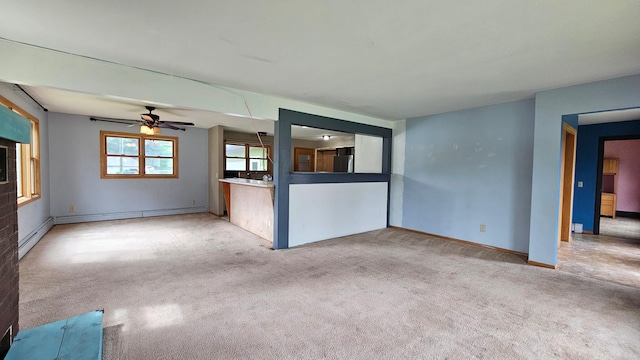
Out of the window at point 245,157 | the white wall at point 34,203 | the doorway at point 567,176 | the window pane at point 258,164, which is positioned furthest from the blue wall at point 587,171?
the white wall at point 34,203

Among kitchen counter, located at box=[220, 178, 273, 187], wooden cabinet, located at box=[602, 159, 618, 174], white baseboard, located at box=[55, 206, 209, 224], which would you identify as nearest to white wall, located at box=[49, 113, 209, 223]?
white baseboard, located at box=[55, 206, 209, 224]

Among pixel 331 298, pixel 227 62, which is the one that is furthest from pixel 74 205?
pixel 331 298

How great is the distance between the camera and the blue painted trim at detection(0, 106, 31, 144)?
1.49m

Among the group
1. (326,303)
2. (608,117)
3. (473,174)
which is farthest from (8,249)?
(608,117)

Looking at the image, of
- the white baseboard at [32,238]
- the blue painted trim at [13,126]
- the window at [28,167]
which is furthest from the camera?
the window at [28,167]

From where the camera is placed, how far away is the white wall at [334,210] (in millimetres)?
4430

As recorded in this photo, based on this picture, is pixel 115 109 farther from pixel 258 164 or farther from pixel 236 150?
pixel 258 164

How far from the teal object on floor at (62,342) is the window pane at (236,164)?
653cm

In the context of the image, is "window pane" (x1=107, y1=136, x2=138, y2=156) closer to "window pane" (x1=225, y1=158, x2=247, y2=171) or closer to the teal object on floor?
"window pane" (x1=225, y1=158, x2=247, y2=171)

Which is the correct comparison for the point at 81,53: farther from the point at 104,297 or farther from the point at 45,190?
the point at 45,190

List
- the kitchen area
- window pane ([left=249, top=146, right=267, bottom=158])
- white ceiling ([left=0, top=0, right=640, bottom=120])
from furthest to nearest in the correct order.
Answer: window pane ([left=249, top=146, right=267, bottom=158]) → the kitchen area → white ceiling ([left=0, top=0, right=640, bottom=120])

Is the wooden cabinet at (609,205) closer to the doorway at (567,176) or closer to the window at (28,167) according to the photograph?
the doorway at (567,176)

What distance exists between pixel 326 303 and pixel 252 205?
10.4 ft

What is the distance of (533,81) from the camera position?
3.16 metres
